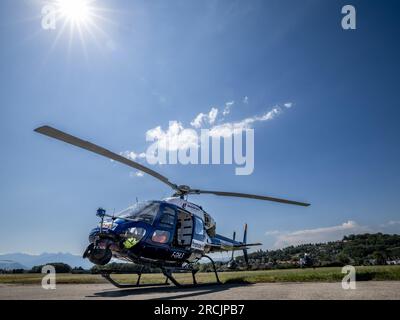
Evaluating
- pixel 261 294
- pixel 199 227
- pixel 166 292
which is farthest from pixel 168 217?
pixel 261 294

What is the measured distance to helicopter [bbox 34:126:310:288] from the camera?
9.60 meters

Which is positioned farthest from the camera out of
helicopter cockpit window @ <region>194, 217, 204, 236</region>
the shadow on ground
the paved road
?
helicopter cockpit window @ <region>194, 217, 204, 236</region>

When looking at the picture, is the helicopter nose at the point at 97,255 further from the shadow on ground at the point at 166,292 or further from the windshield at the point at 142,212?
the windshield at the point at 142,212

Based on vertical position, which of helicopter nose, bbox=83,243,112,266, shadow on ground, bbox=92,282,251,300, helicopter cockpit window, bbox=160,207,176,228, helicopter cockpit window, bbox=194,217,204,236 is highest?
helicopter cockpit window, bbox=160,207,176,228

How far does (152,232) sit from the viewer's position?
11.4m

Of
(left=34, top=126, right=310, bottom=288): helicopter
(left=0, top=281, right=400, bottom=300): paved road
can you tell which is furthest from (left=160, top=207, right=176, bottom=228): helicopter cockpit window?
(left=0, top=281, right=400, bottom=300): paved road

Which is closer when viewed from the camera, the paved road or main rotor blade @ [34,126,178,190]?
the paved road

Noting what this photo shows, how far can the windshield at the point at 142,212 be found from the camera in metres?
11.6

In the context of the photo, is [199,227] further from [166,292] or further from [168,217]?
[166,292]

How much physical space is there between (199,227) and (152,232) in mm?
3829

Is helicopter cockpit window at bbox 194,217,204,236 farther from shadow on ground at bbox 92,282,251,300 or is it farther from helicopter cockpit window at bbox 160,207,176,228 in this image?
shadow on ground at bbox 92,282,251,300
